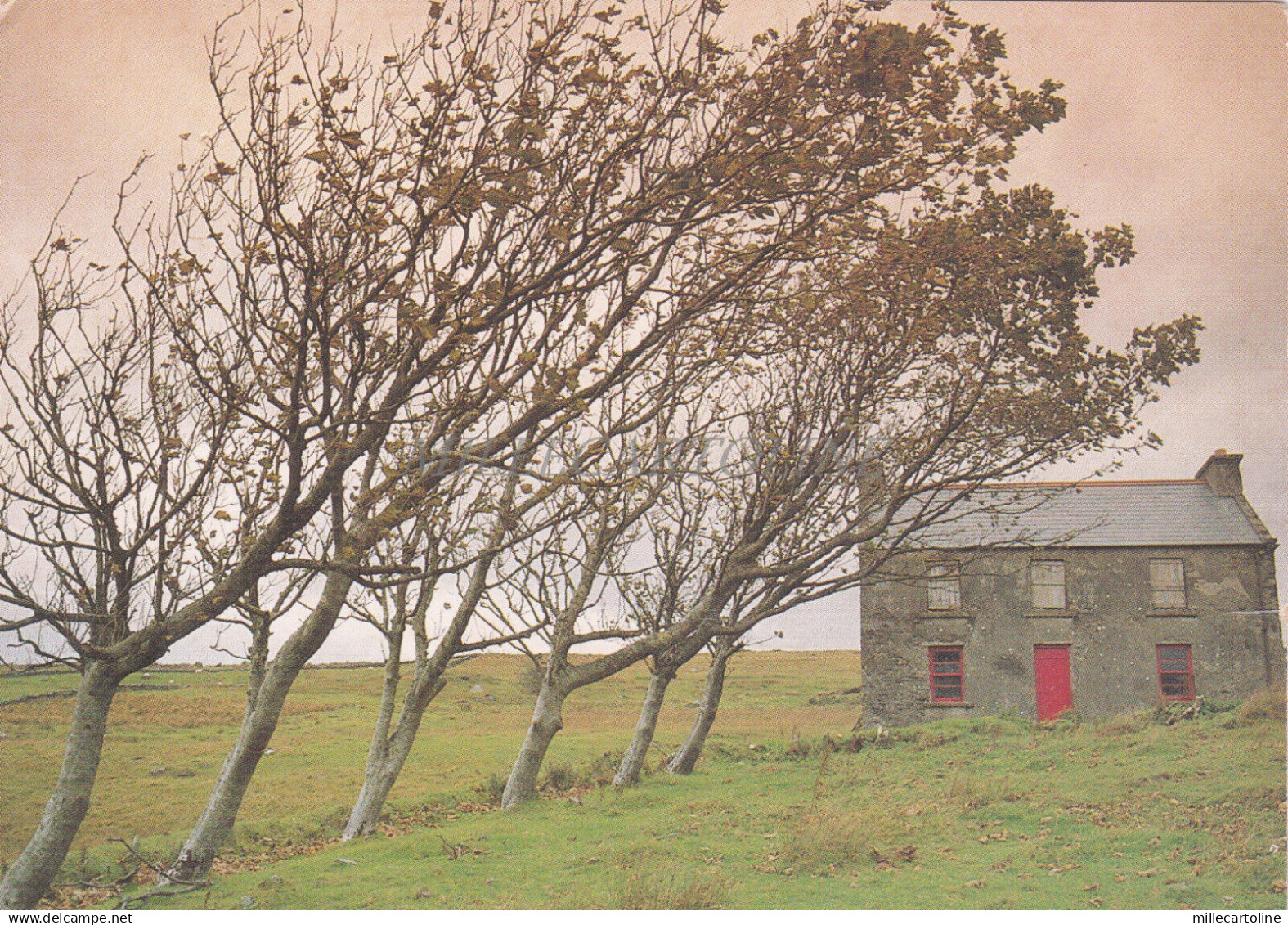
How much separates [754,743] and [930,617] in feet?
15.1

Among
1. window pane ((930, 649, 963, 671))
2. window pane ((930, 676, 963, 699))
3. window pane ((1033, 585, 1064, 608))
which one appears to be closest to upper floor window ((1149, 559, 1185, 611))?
window pane ((1033, 585, 1064, 608))

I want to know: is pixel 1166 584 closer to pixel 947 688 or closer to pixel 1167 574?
pixel 1167 574

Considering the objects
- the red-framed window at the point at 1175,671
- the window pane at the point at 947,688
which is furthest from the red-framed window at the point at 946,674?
the red-framed window at the point at 1175,671

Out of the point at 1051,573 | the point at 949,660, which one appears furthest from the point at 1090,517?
the point at 949,660

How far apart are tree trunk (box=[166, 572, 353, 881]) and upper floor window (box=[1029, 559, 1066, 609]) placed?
11.9 meters

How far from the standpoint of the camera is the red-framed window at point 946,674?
15.3 m

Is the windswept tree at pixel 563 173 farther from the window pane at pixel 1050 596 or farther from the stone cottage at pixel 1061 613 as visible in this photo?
the window pane at pixel 1050 596

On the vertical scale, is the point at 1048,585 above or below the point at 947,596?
above

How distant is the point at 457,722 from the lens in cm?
1048

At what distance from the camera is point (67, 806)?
5.71 m

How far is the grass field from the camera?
6234mm

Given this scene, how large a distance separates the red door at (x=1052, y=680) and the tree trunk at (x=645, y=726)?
6467mm

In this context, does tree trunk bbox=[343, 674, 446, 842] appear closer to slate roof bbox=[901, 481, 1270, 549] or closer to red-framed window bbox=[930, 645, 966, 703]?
slate roof bbox=[901, 481, 1270, 549]

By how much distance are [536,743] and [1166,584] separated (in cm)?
1028
